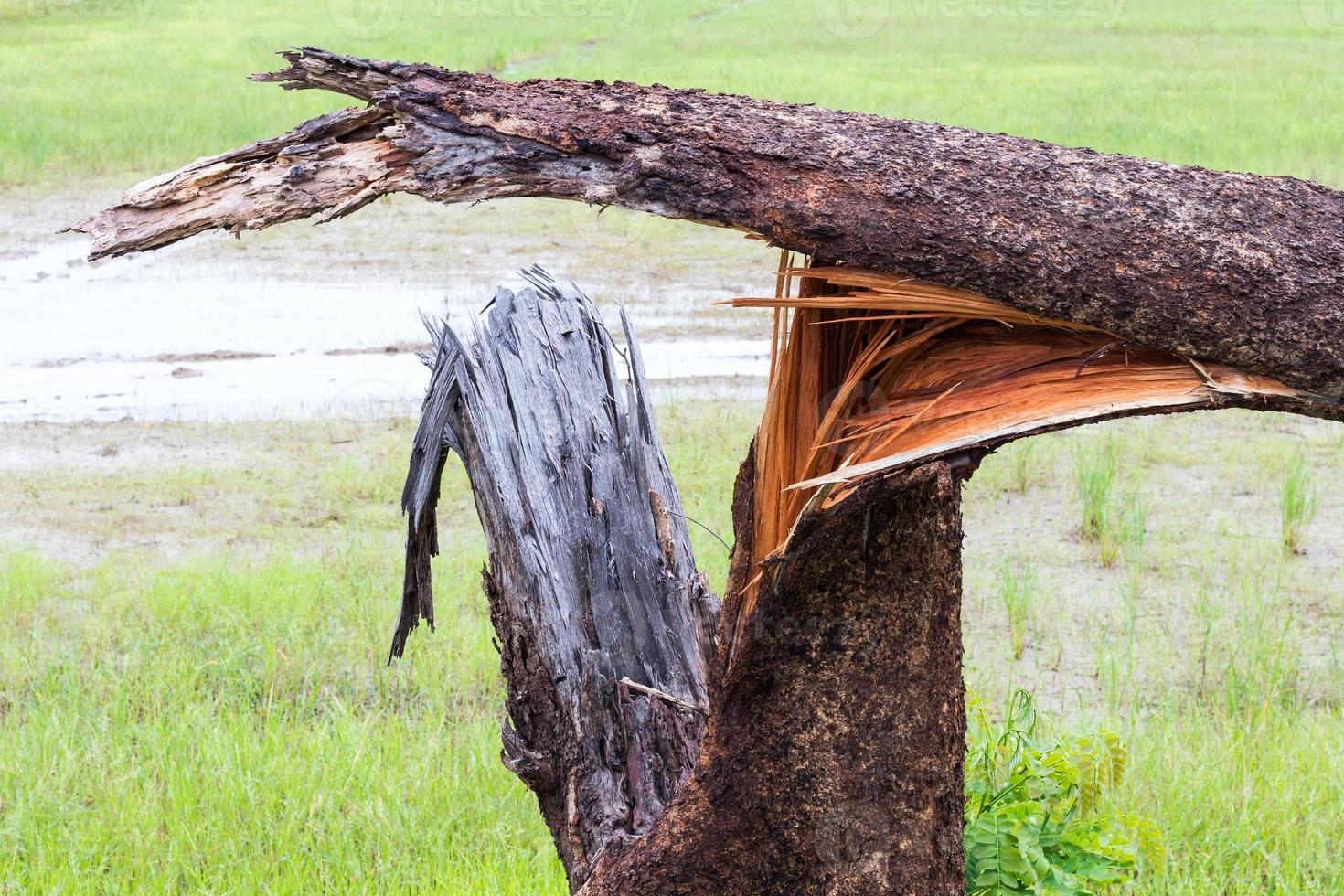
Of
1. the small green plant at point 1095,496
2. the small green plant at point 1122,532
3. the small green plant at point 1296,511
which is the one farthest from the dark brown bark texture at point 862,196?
the small green plant at point 1296,511

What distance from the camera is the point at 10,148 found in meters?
12.0

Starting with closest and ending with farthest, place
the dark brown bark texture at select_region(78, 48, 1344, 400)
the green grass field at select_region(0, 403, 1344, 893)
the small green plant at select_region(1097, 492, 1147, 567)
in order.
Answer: the dark brown bark texture at select_region(78, 48, 1344, 400) → the green grass field at select_region(0, 403, 1344, 893) → the small green plant at select_region(1097, 492, 1147, 567)

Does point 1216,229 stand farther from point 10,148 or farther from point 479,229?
point 10,148

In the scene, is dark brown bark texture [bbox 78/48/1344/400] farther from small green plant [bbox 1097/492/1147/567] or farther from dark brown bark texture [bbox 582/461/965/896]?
small green plant [bbox 1097/492/1147/567]

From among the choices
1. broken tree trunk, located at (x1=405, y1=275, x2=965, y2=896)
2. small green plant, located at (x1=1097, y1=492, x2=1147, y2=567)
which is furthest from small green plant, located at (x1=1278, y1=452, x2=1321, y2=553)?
broken tree trunk, located at (x1=405, y1=275, x2=965, y2=896)

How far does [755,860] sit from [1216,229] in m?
1.08

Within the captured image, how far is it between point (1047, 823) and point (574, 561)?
986 mm

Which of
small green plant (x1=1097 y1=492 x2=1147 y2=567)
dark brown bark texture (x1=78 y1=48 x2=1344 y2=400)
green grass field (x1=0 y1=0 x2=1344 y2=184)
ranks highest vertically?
green grass field (x1=0 y1=0 x2=1344 y2=184)

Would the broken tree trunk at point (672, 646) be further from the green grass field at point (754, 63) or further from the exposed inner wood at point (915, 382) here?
the green grass field at point (754, 63)

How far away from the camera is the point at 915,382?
66.2 inches

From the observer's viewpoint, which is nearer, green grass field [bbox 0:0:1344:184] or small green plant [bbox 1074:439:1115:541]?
small green plant [bbox 1074:439:1115:541]

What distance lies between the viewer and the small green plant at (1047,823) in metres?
2.15

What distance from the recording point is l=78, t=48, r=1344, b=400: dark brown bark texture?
4.90 feet

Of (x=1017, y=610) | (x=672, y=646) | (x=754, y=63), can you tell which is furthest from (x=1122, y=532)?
(x=754, y=63)
